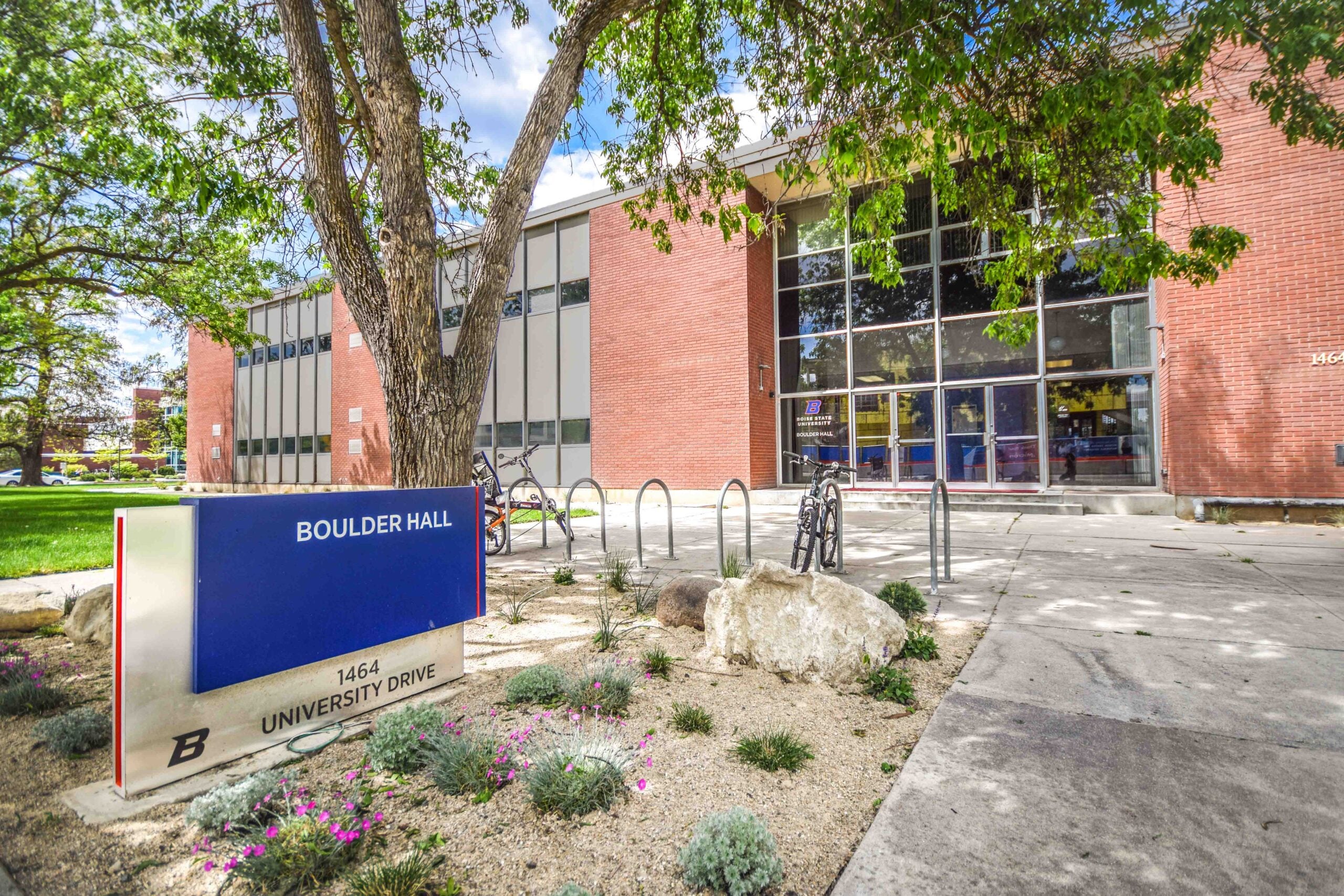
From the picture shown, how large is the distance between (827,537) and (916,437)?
352 inches

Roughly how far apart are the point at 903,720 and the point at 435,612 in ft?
7.90

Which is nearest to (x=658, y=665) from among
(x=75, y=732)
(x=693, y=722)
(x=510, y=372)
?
(x=693, y=722)

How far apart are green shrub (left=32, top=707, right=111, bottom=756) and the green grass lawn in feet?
3.61

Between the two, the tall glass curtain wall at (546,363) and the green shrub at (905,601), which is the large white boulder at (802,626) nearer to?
the green shrub at (905,601)

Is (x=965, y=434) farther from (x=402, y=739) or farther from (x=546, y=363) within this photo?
(x=402, y=739)

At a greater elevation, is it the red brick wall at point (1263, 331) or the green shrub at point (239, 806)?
the red brick wall at point (1263, 331)

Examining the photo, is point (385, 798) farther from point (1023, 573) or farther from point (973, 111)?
point (1023, 573)

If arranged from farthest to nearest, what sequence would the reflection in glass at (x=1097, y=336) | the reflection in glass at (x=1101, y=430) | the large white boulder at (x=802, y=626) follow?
the reflection in glass at (x=1097, y=336) → the reflection in glass at (x=1101, y=430) → the large white boulder at (x=802, y=626)

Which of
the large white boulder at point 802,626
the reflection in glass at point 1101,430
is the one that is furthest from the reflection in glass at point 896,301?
the large white boulder at point 802,626

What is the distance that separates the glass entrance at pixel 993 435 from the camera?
12453mm

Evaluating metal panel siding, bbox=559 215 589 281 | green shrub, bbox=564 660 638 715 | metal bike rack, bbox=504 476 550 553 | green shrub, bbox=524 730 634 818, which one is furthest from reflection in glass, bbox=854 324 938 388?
green shrub, bbox=524 730 634 818

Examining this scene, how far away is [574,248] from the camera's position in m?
16.8

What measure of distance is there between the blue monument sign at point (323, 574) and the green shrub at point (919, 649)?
98.7 inches

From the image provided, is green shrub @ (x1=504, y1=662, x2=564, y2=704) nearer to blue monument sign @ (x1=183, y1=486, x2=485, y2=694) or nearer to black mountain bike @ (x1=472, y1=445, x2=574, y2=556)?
blue monument sign @ (x1=183, y1=486, x2=485, y2=694)
